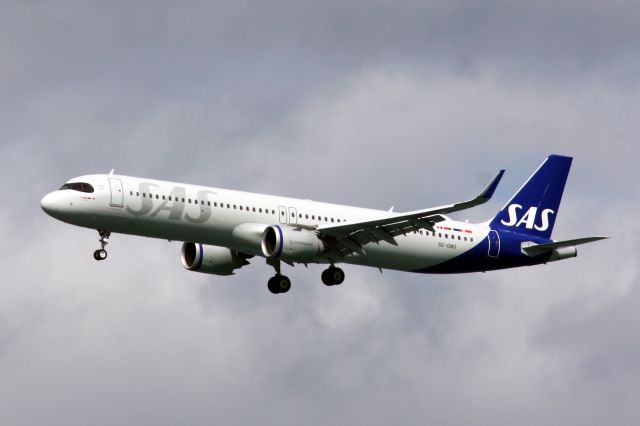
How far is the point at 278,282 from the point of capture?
220ft

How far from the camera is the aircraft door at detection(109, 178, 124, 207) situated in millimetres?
59906

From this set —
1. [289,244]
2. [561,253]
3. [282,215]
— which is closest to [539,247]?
[561,253]

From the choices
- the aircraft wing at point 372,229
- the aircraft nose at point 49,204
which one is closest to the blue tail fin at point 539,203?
the aircraft wing at point 372,229

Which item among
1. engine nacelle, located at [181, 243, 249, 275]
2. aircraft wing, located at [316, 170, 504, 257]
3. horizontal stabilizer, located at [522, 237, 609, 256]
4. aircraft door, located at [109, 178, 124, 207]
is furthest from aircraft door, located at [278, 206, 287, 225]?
horizontal stabilizer, located at [522, 237, 609, 256]

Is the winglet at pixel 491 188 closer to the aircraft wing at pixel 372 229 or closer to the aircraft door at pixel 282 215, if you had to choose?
the aircraft wing at pixel 372 229

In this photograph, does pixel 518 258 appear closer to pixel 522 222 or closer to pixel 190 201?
pixel 522 222

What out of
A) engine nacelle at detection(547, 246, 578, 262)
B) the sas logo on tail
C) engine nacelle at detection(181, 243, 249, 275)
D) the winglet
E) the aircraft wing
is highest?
the sas logo on tail

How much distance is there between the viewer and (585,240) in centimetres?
6475

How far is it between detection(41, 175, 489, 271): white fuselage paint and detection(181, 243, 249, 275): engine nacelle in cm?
437

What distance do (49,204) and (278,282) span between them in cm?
1273

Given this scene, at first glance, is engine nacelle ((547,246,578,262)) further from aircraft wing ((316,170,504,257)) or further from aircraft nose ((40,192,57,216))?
aircraft nose ((40,192,57,216))

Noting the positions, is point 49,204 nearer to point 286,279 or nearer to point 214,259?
point 214,259

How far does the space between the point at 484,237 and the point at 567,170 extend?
801cm

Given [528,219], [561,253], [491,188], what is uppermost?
[528,219]
